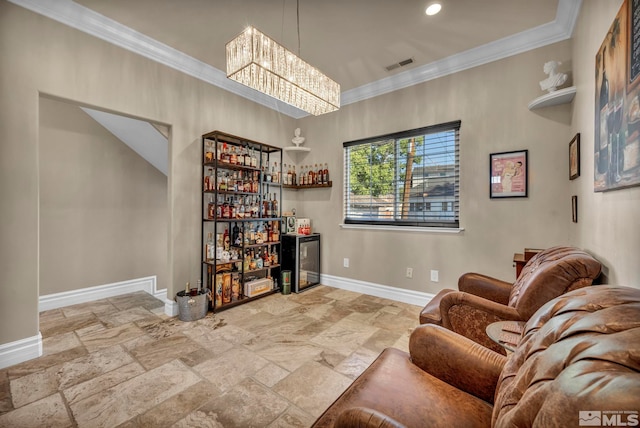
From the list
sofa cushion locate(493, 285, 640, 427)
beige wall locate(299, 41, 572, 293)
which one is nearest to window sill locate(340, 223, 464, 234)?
beige wall locate(299, 41, 572, 293)

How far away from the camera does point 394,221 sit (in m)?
3.63

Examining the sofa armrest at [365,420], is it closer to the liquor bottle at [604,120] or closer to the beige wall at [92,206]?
the liquor bottle at [604,120]

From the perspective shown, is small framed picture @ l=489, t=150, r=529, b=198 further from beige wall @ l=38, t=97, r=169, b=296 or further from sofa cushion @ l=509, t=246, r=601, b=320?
beige wall @ l=38, t=97, r=169, b=296

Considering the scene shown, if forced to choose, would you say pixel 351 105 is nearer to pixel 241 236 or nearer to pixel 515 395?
pixel 241 236

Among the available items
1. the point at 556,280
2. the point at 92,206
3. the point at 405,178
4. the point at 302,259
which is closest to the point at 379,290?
the point at 302,259

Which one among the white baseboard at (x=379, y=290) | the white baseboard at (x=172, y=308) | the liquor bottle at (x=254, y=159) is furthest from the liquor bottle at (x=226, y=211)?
the white baseboard at (x=379, y=290)

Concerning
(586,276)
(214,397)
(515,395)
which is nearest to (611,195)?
(586,276)

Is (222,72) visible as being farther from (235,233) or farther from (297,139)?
(235,233)

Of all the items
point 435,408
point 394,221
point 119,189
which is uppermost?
point 119,189

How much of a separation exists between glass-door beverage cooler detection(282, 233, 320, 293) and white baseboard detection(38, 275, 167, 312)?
2173 mm

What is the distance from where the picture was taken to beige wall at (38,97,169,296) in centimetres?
331

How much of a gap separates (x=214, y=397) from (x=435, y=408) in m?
1.42

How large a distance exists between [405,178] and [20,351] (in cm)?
412

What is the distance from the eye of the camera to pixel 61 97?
2332 millimetres
